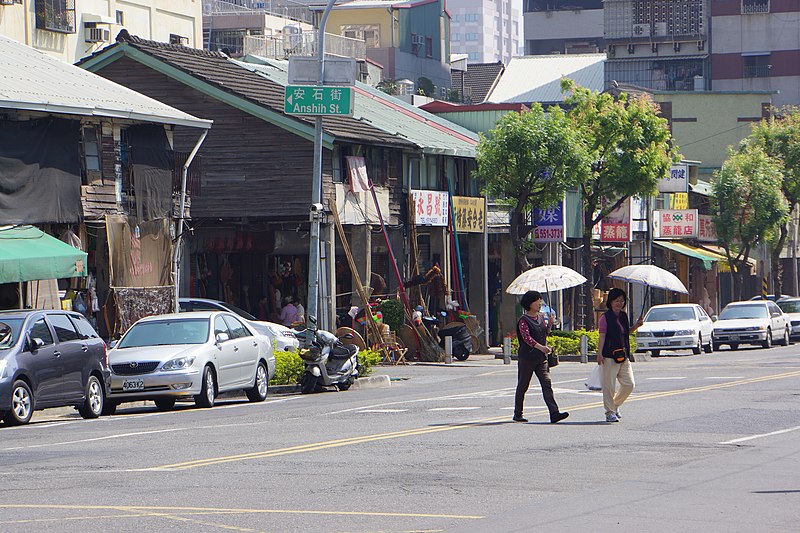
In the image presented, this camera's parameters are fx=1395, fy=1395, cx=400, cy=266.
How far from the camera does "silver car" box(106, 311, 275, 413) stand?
21.7 m

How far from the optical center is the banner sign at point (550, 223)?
1839 inches

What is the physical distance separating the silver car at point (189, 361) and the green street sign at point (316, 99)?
5.58 m

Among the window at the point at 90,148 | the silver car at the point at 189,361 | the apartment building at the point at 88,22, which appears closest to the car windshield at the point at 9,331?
the silver car at the point at 189,361

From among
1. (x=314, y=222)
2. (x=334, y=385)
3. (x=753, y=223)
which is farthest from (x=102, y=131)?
(x=753, y=223)

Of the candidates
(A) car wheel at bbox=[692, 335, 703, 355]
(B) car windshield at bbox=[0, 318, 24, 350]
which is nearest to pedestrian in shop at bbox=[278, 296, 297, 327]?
(A) car wheel at bbox=[692, 335, 703, 355]

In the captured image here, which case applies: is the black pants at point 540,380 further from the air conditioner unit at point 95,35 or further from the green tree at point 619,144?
the air conditioner unit at point 95,35

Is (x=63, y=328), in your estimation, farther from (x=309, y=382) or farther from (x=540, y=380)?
(x=540, y=380)

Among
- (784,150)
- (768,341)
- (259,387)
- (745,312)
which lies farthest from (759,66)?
(259,387)

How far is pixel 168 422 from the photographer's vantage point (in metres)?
19.3

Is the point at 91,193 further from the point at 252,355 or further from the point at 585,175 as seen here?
the point at 585,175

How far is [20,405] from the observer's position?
19.4 metres

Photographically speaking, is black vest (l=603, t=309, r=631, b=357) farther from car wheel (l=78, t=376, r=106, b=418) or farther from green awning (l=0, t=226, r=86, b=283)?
green awning (l=0, t=226, r=86, b=283)

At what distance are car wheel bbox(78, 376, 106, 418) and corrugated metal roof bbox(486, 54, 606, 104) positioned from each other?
65438 millimetres

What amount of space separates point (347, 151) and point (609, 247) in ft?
66.1
